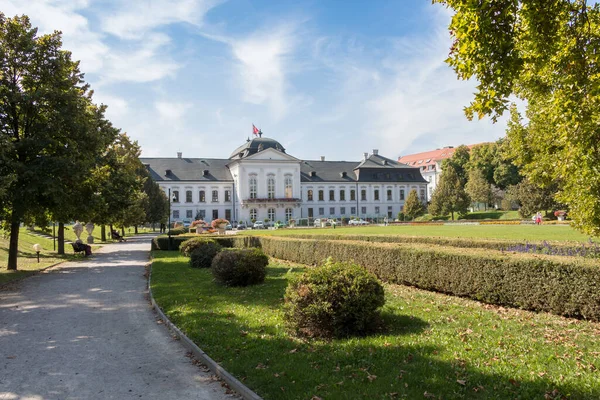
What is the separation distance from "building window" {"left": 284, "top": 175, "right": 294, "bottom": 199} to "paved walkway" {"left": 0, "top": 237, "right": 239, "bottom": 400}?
66.4m

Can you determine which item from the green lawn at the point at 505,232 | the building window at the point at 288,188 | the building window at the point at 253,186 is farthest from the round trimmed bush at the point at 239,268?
the building window at the point at 288,188

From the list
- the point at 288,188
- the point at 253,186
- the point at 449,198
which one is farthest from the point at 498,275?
the point at 288,188

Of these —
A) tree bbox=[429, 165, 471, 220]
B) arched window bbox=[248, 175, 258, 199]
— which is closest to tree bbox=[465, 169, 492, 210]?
tree bbox=[429, 165, 471, 220]

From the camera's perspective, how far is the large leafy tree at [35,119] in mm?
18094

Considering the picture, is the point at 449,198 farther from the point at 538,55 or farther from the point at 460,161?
the point at 538,55

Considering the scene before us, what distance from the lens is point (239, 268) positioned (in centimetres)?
1309

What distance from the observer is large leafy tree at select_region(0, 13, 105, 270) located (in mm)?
18094

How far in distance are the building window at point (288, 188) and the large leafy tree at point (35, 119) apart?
60.1 metres

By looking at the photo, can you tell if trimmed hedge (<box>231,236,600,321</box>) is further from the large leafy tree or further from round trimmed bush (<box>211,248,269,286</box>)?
the large leafy tree

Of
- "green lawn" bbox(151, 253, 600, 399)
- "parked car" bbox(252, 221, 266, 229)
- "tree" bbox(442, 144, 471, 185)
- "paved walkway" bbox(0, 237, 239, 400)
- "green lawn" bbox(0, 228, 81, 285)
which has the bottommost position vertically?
"paved walkway" bbox(0, 237, 239, 400)

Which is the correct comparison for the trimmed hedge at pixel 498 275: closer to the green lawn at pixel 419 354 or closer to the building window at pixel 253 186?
the green lawn at pixel 419 354

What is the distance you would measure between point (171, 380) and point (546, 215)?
58.4 m

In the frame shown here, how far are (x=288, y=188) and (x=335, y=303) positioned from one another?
73.7 meters

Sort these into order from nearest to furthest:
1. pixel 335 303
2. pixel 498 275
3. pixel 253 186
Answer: pixel 335 303 → pixel 498 275 → pixel 253 186
